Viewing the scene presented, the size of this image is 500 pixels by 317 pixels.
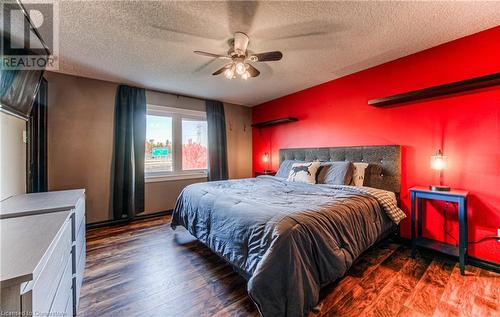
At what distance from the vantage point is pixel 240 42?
81.3 inches

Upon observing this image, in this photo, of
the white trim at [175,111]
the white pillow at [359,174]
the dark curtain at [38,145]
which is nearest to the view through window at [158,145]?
the white trim at [175,111]

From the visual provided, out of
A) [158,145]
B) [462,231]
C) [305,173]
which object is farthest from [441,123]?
[158,145]

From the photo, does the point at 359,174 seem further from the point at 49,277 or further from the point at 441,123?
the point at 49,277

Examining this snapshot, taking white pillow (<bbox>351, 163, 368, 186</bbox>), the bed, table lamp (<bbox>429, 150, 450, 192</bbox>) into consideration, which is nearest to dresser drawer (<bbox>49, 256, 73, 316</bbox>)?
the bed

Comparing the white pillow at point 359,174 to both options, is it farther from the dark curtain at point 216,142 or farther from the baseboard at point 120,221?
the baseboard at point 120,221

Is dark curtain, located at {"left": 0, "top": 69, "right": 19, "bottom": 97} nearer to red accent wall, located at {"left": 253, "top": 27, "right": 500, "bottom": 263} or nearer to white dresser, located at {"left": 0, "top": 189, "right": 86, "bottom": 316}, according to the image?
white dresser, located at {"left": 0, "top": 189, "right": 86, "bottom": 316}

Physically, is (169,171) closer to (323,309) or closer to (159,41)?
(159,41)

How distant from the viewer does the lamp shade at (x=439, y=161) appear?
7.18ft

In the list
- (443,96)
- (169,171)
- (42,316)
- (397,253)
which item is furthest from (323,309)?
(169,171)

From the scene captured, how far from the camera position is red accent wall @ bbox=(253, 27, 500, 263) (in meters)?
2.06

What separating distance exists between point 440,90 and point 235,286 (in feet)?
9.69

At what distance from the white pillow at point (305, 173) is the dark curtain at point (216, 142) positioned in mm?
1892

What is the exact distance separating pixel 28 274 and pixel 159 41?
2.28m

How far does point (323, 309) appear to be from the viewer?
4.95 feet
